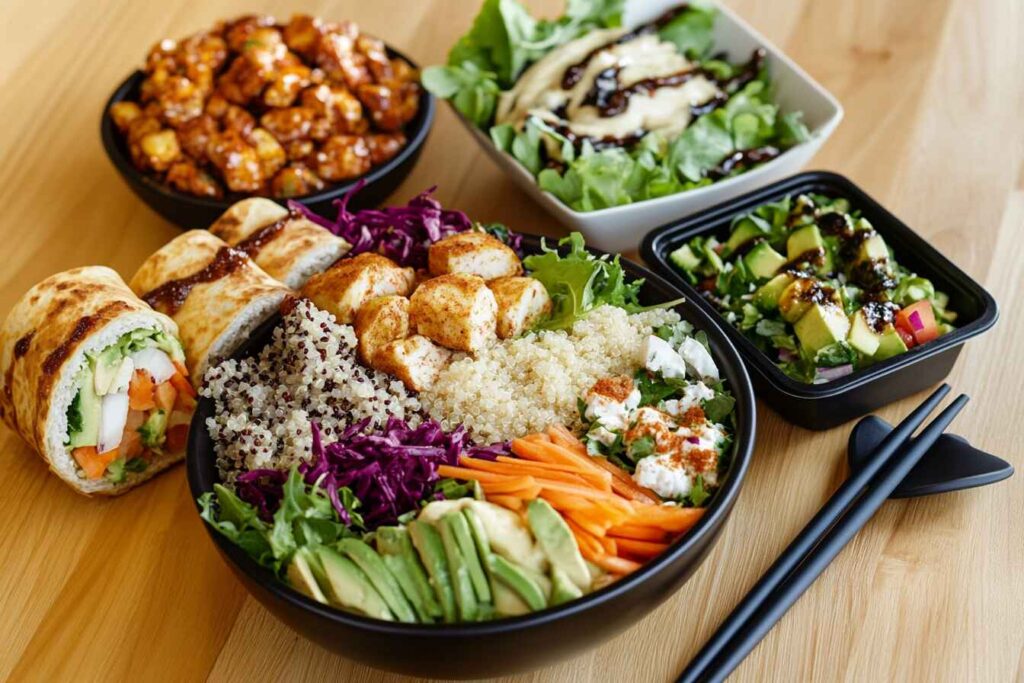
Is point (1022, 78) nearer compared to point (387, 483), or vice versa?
point (387, 483)

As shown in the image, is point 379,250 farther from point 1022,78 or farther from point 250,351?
point 1022,78

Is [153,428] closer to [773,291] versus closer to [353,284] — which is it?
[353,284]

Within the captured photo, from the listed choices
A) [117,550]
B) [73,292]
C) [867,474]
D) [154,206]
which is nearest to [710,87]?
[867,474]

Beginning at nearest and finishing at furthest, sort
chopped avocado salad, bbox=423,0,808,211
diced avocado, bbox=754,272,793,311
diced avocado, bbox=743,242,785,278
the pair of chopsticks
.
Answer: the pair of chopsticks
diced avocado, bbox=754,272,793,311
diced avocado, bbox=743,242,785,278
chopped avocado salad, bbox=423,0,808,211

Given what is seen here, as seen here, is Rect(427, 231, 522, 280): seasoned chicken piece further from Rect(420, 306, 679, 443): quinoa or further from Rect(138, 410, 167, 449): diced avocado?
Rect(138, 410, 167, 449): diced avocado

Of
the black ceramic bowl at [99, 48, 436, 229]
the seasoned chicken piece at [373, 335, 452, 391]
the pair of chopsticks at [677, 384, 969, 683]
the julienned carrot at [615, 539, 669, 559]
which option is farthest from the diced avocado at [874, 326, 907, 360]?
the black ceramic bowl at [99, 48, 436, 229]
